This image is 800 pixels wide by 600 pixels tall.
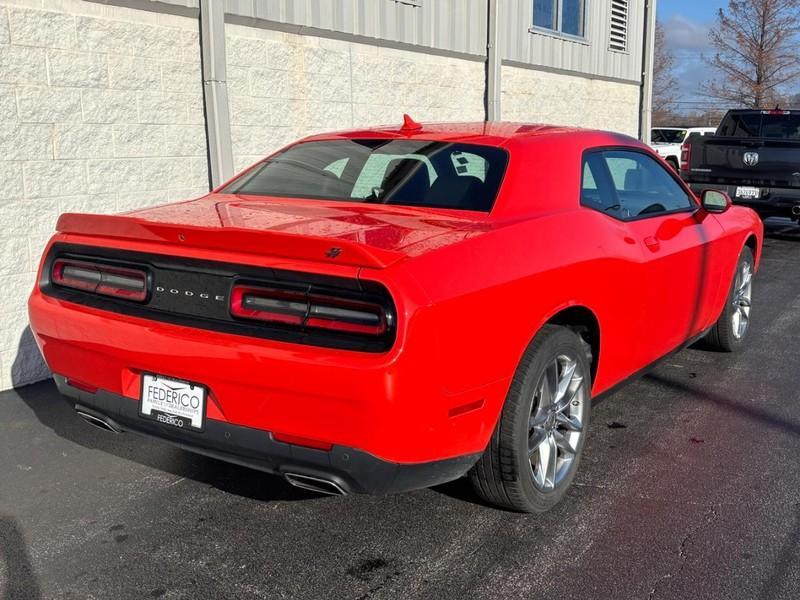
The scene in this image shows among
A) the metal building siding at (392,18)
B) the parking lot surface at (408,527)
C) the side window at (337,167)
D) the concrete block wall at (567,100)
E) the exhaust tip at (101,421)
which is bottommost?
the parking lot surface at (408,527)

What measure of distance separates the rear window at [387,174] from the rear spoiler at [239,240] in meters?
0.91

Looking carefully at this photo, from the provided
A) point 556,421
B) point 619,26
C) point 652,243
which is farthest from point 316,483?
point 619,26

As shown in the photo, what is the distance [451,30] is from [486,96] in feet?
3.53

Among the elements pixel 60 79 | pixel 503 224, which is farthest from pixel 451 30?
pixel 503 224

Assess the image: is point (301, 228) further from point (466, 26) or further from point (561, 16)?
point (561, 16)

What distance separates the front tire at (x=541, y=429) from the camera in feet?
10.1

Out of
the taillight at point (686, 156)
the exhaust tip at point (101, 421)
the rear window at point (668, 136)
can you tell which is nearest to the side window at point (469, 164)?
the exhaust tip at point (101, 421)

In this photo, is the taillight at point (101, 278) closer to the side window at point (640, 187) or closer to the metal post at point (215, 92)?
the side window at point (640, 187)

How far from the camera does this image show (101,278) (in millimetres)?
3188

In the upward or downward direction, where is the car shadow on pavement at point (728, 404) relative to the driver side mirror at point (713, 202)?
downward

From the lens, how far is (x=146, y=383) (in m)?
2.98

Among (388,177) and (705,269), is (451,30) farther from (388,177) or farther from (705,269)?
(388,177)

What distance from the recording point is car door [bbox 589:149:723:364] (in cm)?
405

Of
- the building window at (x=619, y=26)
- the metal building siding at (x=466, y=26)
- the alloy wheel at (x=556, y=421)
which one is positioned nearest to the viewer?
the alloy wheel at (x=556, y=421)
